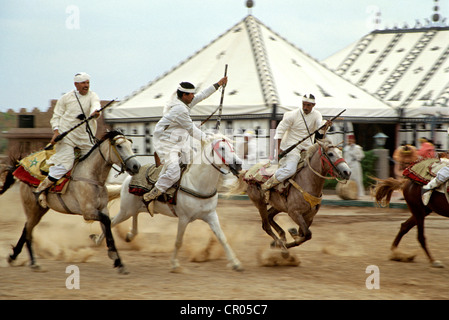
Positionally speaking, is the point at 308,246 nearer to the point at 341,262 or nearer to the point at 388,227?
the point at 341,262

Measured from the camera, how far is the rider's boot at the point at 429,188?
27.1 ft

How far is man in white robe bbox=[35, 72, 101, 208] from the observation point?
7734 mm

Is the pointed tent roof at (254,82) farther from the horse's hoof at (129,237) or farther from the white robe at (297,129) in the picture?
the horse's hoof at (129,237)

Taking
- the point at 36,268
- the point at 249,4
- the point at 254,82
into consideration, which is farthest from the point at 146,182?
the point at 249,4

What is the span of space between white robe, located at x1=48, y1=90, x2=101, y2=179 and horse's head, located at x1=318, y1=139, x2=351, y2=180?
3052mm

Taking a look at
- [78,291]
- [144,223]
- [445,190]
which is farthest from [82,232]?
[445,190]

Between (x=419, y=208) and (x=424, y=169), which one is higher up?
(x=424, y=169)

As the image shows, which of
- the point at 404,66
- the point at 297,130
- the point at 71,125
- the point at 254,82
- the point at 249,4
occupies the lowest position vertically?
the point at 297,130

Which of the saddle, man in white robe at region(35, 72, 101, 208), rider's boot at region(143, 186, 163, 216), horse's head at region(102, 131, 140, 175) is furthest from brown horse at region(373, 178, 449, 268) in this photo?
man in white robe at region(35, 72, 101, 208)

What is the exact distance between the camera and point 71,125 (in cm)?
792

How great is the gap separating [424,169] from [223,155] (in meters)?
3.10

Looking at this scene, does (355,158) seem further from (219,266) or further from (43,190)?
(43,190)

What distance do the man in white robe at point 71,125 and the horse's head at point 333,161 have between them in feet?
9.97

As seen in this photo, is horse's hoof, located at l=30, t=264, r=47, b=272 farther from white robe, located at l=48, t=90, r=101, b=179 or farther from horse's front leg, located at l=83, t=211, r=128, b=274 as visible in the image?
white robe, located at l=48, t=90, r=101, b=179
